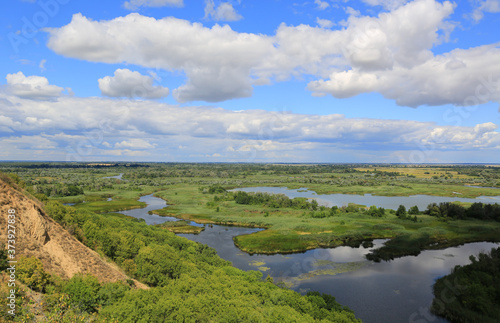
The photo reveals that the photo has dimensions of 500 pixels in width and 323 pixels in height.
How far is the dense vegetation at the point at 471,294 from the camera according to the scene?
34.0 metres

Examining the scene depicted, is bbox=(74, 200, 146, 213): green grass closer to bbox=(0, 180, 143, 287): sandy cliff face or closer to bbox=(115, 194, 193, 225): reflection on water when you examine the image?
bbox=(115, 194, 193, 225): reflection on water

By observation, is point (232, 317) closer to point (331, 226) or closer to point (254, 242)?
point (254, 242)

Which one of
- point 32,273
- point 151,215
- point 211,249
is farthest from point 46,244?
point 151,215

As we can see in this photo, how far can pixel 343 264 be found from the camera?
5200 centimetres

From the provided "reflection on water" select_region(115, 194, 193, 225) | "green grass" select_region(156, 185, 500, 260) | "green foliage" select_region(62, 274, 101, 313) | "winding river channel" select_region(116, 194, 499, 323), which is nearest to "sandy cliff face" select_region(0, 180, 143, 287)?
"green foliage" select_region(62, 274, 101, 313)

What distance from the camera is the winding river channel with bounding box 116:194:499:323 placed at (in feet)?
122

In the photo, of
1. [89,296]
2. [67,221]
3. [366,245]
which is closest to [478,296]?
[366,245]

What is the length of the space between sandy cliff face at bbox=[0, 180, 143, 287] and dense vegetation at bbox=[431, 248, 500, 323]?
41728mm

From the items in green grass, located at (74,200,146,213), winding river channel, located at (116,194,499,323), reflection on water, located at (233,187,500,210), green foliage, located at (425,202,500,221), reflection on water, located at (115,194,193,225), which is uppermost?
green foliage, located at (425,202,500,221)

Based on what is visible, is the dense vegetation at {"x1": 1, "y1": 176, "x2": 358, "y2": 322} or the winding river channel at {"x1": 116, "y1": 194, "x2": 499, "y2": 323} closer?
the dense vegetation at {"x1": 1, "y1": 176, "x2": 358, "y2": 322}

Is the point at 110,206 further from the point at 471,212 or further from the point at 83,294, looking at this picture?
the point at 471,212

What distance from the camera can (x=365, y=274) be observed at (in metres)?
47.6

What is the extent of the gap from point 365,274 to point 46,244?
153ft

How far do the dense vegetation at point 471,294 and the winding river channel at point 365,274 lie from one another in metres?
1.61
